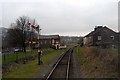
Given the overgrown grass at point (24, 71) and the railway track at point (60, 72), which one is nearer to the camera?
the railway track at point (60, 72)

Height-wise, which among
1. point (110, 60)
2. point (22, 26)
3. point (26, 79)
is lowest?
point (26, 79)

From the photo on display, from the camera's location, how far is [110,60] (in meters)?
21.0

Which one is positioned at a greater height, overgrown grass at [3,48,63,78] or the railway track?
the railway track

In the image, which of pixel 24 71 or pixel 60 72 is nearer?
pixel 60 72

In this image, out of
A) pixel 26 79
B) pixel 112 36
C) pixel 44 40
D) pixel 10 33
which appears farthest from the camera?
pixel 44 40

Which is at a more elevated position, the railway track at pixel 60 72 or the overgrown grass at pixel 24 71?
the railway track at pixel 60 72

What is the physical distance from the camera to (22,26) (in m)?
76.3

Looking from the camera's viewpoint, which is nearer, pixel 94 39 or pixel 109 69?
pixel 109 69

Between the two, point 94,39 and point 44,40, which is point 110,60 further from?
point 44,40

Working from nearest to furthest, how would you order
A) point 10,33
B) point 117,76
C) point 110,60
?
1. point 117,76
2. point 110,60
3. point 10,33

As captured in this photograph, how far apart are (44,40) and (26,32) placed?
37.5m

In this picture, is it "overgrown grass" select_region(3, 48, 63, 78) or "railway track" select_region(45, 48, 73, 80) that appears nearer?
"railway track" select_region(45, 48, 73, 80)

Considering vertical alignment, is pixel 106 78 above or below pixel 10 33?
below

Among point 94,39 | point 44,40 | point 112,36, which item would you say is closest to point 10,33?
point 94,39
